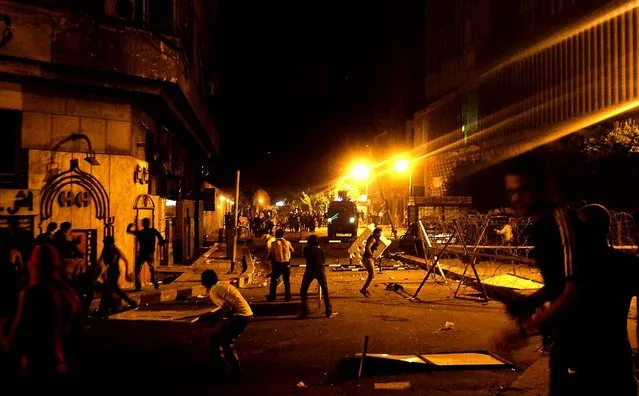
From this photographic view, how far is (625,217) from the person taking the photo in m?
13.5

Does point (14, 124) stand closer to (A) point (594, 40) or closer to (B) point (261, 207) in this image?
(A) point (594, 40)

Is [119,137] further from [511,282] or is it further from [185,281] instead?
[511,282]

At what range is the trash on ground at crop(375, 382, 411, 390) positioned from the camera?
22.3 feet

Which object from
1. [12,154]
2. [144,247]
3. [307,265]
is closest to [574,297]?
[307,265]

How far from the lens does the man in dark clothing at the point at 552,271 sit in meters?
2.96

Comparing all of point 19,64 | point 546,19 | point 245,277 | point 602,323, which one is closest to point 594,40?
point 546,19

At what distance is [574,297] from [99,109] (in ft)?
43.8

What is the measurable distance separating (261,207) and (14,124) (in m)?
52.0

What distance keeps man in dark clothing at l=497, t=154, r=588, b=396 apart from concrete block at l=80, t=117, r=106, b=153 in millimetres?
12653

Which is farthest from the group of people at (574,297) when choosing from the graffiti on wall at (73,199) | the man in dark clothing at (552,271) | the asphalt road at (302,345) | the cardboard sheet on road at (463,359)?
the graffiti on wall at (73,199)

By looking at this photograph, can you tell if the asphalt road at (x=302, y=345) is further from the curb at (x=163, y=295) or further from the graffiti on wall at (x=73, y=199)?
the graffiti on wall at (x=73, y=199)

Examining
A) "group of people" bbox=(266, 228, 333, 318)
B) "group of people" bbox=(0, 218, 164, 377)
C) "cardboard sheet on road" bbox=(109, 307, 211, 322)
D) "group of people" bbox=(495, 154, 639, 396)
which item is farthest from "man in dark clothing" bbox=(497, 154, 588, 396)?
"cardboard sheet on road" bbox=(109, 307, 211, 322)

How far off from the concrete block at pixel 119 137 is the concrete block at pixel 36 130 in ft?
4.39

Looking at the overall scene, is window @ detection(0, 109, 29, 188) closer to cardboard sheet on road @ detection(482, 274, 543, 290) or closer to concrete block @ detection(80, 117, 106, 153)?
concrete block @ detection(80, 117, 106, 153)
